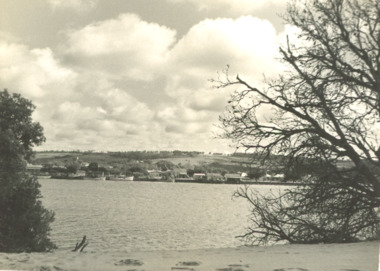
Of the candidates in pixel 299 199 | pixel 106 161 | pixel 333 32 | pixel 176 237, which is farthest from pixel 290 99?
pixel 106 161

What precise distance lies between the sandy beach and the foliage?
7.81 meters

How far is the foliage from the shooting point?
13117 mm

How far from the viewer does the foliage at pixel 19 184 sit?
13117 mm

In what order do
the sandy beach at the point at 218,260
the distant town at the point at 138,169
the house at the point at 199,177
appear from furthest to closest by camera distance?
the house at the point at 199,177
the distant town at the point at 138,169
the sandy beach at the point at 218,260

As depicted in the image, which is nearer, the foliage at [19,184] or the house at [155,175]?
the foliage at [19,184]

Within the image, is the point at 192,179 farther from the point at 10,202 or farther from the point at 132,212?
the point at 10,202

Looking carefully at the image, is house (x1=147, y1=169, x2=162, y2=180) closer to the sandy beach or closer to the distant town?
the distant town

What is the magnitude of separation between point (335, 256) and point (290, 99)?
3.38 meters

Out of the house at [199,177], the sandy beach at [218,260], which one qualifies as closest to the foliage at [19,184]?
the sandy beach at [218,260]

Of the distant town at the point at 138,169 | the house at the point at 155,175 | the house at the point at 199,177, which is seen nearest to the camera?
the distant town at the point at 138,169

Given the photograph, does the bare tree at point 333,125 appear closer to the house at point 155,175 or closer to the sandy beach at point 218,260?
the sandy beach at point 218,260

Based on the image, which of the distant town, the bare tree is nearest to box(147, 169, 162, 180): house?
the distant town

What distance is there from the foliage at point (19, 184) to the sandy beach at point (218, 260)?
7.81m

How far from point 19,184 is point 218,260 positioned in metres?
10.4
